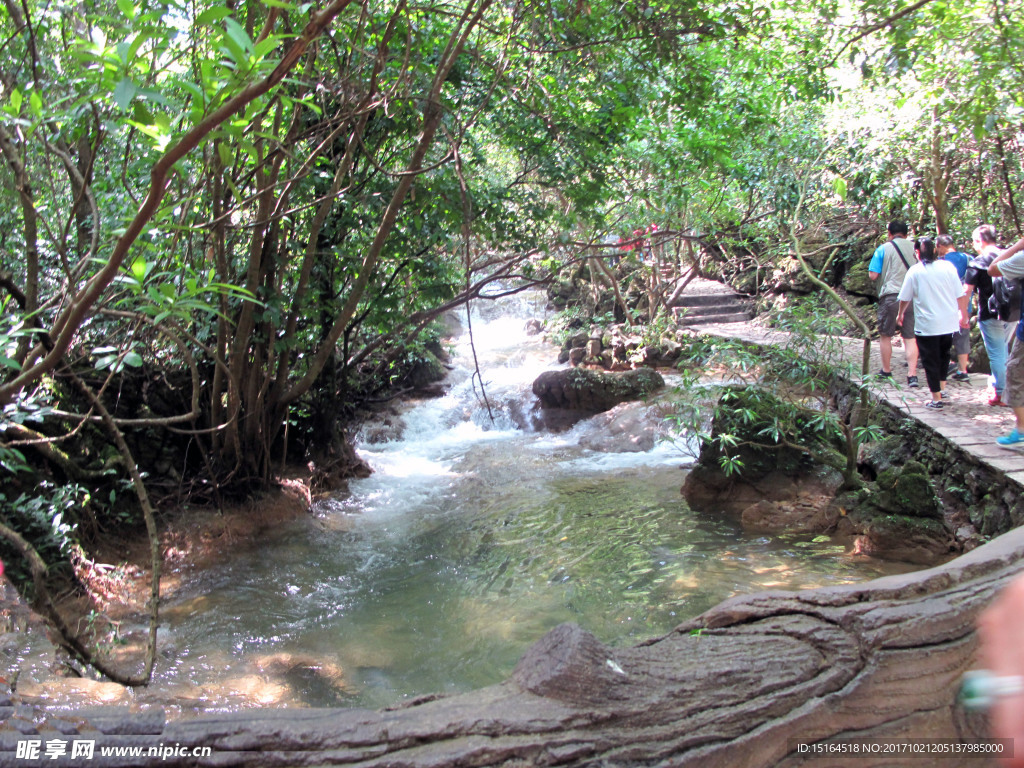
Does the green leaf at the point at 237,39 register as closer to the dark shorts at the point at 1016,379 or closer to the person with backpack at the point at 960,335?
the dark shorts at the point at 1016,379

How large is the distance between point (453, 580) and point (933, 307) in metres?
5.18

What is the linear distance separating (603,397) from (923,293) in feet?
17.8

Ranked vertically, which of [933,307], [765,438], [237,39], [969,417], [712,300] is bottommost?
[765,438]

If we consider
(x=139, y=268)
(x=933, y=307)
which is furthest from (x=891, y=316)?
(x=139, y=268)

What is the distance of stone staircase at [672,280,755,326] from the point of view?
16156 mm

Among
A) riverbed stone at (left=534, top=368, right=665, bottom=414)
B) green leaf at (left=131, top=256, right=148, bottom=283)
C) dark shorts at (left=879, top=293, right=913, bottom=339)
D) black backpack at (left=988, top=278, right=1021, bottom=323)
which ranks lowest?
riverbed stone at (left=534, top=368, right=665, bottom=414)

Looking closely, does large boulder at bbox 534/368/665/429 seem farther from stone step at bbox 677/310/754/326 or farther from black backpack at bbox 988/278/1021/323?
black backpack at bbox 988/278/1021/323

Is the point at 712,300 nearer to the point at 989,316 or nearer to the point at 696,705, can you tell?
the point at 989,316

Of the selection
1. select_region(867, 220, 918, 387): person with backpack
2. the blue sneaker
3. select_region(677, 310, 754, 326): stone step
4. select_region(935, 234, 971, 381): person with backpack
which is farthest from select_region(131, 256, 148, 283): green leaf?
select_region(677, 310, 754, 326): stone step

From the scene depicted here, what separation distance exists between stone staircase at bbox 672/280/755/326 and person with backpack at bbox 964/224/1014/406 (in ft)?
28.9

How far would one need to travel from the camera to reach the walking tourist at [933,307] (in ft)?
21.1

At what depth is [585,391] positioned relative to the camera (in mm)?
11336

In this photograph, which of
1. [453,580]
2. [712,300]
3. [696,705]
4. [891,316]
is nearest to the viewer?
[696,705]

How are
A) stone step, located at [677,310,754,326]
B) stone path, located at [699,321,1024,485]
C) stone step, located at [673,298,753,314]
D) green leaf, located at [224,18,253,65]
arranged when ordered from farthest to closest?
stone step, located at [673,298,753,314], stone step, located at [677,310,754,326], stone path, located at [699,321,1024,485], green leaf, located at [224,18,253,65]
